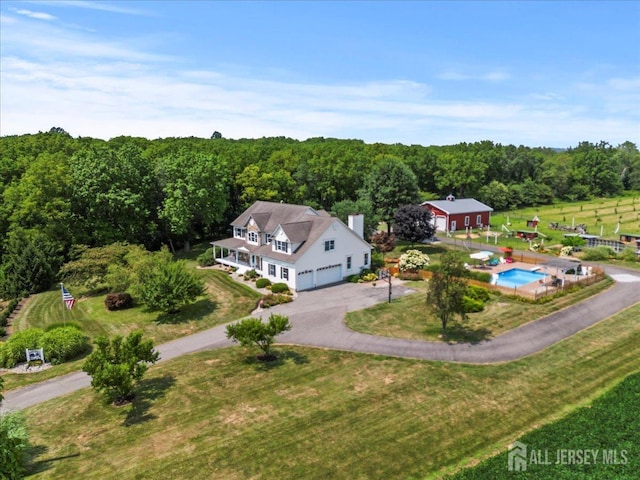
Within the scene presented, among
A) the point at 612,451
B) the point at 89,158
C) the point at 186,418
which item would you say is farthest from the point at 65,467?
the point at 89,158

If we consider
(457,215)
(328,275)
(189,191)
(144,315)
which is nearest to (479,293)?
(328,275)

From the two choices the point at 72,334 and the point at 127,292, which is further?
the point at 127,292

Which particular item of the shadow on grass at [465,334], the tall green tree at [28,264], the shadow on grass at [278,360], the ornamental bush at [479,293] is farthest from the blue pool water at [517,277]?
the tall green tree at [28,264]

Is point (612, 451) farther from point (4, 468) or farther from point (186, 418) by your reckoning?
point (4, 468)

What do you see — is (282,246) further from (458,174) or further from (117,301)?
(458,174)

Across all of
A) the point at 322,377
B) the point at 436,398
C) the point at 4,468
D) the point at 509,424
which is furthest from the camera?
the point at 322,377

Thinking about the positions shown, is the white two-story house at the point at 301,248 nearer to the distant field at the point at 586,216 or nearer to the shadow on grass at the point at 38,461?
the shadow on grass at the point at 38,461

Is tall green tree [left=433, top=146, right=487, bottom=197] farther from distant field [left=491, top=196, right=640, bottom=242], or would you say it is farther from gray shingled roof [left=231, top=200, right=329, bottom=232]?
gray shingled roof [left=231, top=200, right=329, bottom=232]
